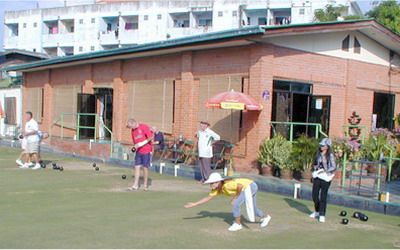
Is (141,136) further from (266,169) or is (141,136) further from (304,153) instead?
(304,153)

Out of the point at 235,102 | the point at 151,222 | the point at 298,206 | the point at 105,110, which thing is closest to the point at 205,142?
the point at 235,102

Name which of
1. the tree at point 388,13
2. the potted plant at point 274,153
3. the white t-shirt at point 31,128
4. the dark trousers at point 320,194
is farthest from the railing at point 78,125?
the tree at point 388,13

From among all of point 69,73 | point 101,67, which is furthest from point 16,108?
point 101,67

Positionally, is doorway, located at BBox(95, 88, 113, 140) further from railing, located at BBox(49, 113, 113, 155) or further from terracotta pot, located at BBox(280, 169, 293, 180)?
terracotta pot, located at BBox(280, 169, 293, 180)

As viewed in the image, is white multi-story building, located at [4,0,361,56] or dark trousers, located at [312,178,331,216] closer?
dark trousers, located at [312,178,331,216]

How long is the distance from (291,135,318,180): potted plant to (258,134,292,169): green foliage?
0.23m

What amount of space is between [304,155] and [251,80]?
2.89 metres

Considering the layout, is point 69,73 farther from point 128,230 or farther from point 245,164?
point 128,230

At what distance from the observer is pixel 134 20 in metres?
55.8

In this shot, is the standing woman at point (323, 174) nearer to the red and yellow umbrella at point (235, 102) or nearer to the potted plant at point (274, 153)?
the potted plant at point (274, 153)

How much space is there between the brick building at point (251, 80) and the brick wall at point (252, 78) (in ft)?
0.11

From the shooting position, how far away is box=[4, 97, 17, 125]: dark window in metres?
28.0

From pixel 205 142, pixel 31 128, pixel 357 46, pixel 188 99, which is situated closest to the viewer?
pixel 205 142

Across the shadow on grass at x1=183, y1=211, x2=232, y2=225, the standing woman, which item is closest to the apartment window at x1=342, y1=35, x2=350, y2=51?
the standing woman
